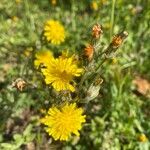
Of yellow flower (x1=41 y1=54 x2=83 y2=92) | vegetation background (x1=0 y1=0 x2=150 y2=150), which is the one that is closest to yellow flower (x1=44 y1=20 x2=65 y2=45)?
vegetation background (x1=0 y1=0 x2=150 y2=150)

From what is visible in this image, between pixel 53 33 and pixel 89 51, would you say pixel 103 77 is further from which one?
pixel 89 51

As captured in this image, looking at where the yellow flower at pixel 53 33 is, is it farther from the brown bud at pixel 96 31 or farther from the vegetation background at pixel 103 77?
the brown bud at pixel 96 31

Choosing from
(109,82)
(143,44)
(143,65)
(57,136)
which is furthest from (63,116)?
(143,44)

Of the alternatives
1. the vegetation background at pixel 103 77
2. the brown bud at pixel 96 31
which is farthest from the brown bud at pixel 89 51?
the vegetation background at pixel 103 77

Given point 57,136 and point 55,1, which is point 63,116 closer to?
point 57,136

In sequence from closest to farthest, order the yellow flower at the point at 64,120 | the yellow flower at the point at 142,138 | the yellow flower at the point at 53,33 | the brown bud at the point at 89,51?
the brown bud at the point at 89,51, the yellow flower at the point at 64,120, the yellow flower at the point at 142,138, the yellow flower at the point at 53,33

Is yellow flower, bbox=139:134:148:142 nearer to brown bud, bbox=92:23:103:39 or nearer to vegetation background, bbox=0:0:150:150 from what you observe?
vegetation background, bbox=0:0:150:150

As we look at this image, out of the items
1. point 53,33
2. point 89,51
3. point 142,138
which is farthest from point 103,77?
point 89,51
